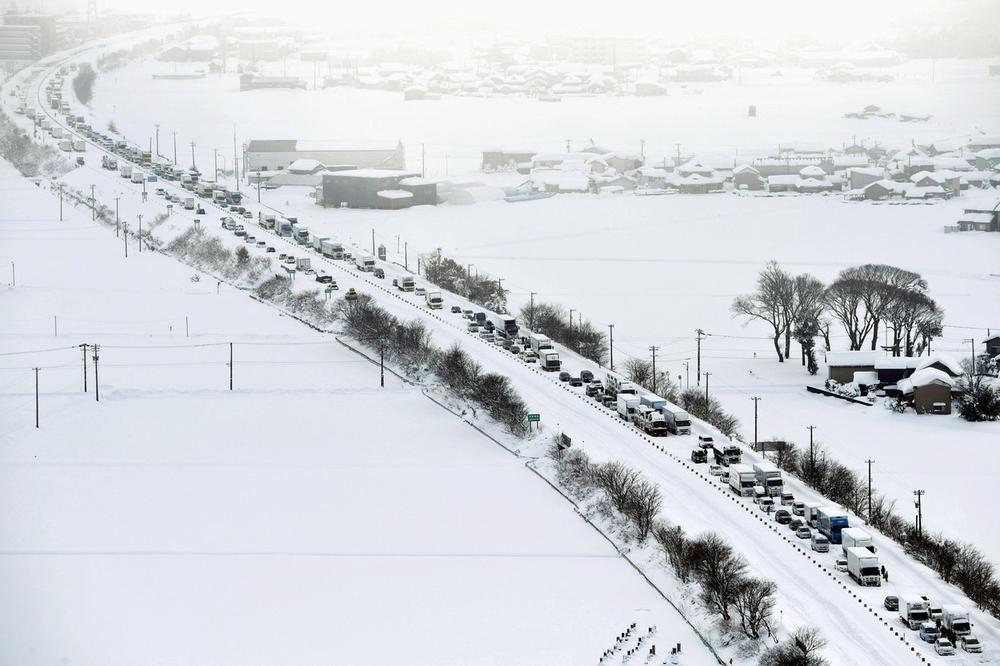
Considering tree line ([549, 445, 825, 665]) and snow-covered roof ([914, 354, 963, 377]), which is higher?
snow-covered roof ([914, 354, 963, 377])

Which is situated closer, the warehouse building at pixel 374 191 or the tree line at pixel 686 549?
the tree line at pixel 686 549

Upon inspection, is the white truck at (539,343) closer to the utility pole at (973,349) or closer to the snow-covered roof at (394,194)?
the utility pole at (973,349)

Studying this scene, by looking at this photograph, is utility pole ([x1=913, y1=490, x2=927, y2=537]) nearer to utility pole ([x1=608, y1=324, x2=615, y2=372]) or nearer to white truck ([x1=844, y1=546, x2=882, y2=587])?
white truck ([x1=844, y1=546, x2=882, y2=587])

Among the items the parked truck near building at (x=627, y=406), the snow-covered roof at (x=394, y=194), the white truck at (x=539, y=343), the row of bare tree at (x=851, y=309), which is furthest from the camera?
the snow-covered roof at (x=394, y=194)

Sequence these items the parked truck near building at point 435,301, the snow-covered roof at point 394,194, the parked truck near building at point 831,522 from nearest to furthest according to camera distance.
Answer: the parked truck near building at point 831,522 < the parked truck near building at point 435,301 < the snow-covered roof at point 394,194

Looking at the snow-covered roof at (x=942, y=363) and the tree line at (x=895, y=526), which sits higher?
the snow-covered roof at (x=942, y=363)

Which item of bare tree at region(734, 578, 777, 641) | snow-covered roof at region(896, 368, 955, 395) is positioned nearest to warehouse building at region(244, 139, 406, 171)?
snow-covered roof at region(896, 368, 955, 395)

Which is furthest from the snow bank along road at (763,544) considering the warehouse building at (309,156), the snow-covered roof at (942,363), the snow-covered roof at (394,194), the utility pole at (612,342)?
the warehouse building at (309,156)
